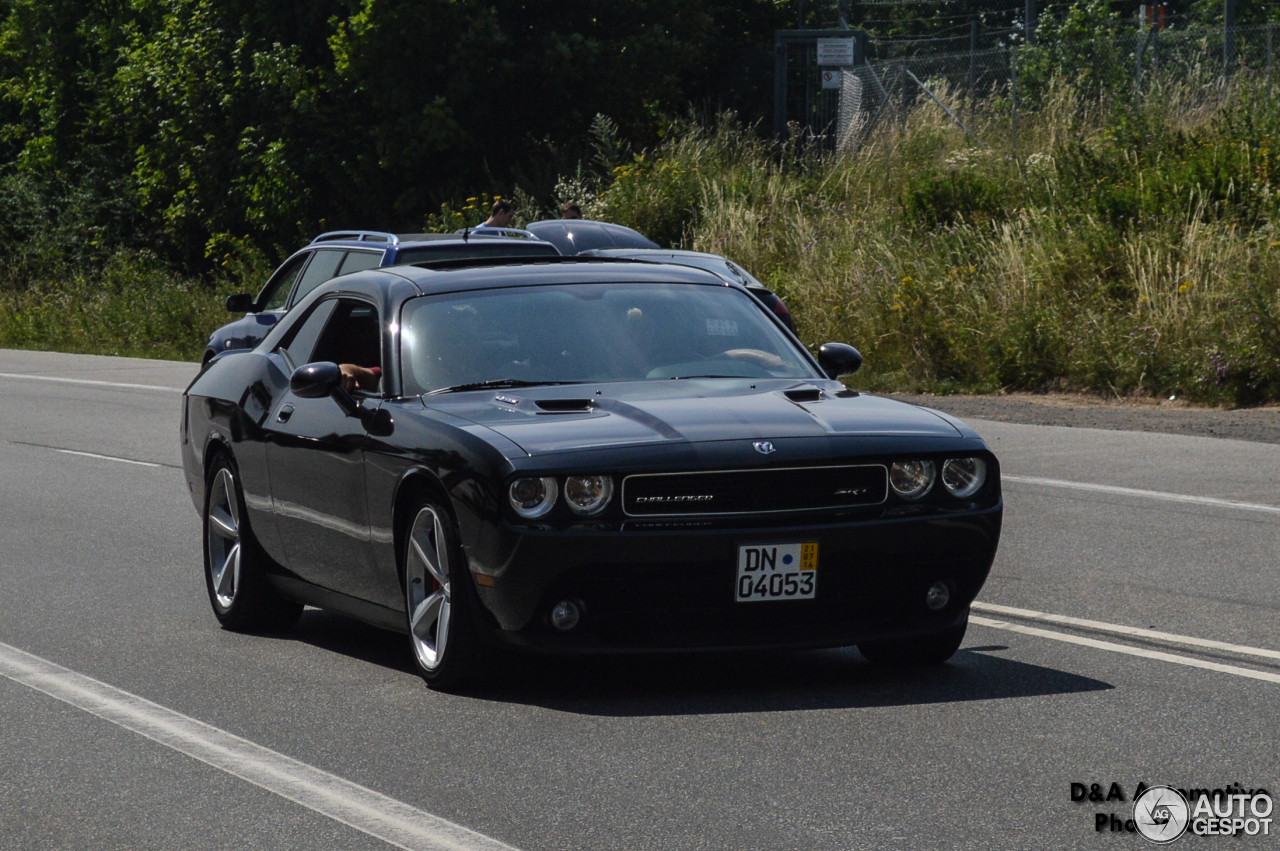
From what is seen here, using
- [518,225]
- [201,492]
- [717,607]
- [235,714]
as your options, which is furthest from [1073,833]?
[518,225]

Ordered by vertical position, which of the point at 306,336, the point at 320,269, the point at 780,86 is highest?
the point at 306,336

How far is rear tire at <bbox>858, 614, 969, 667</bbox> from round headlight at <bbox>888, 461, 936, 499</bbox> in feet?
1.81

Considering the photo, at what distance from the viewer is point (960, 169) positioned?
25453mm

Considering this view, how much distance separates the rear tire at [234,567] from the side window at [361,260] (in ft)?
19.5

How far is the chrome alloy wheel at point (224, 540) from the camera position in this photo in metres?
8.11

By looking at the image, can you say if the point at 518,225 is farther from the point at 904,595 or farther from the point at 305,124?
the point at 904,595

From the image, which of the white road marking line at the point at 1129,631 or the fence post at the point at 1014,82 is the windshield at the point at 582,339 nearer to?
the white road marking line at the point at 1129,631

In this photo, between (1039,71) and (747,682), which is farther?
(1039,71)

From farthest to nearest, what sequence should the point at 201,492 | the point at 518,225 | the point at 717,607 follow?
the point at 518,225 < the point at 201,492 < the point at 717,607

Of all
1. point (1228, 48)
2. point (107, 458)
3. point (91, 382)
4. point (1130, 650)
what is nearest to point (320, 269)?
point (107, 458)

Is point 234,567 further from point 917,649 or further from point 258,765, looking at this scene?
point 917,649

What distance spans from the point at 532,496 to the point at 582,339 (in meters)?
1.25

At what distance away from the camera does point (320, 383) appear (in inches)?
281

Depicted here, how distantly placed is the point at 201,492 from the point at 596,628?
3.03 meters
